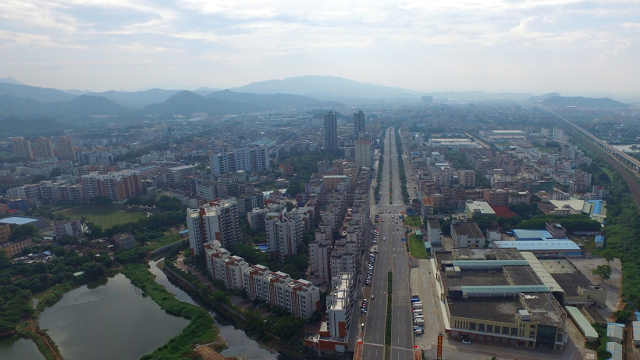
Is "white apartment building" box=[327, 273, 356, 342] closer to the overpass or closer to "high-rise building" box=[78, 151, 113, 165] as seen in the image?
the overpass

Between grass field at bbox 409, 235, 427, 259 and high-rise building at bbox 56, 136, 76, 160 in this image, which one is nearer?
grass field at bbox 409, 235, 427, 259

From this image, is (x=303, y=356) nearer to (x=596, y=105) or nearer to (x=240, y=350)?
(x=240, y=350)

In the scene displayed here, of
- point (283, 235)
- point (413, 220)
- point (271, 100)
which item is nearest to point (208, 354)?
point (283, 235)

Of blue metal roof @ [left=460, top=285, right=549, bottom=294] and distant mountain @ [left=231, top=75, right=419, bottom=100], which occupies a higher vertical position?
distant mountain @ [left=231, top=75, right=419, bottom=100]

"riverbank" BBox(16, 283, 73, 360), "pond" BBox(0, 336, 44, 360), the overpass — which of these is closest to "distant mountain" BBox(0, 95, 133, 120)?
"riverbank" BBox(16, 283, 73, 360)

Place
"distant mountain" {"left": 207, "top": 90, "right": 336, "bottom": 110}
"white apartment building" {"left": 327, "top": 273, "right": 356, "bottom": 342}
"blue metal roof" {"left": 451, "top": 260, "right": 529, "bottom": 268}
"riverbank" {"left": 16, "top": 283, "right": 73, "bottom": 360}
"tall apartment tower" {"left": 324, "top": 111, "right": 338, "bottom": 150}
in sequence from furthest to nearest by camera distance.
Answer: "distant mountain" {"left": 207, "top": 90, "right": 336, "bottom": 110}
"tall apartment tower" {"left": 324, "top": 111, "right": 338, "bottom": 150}
"blue metal roof" {"left": 451, "top": 260, "right": 529, "bottom": 268}
"riverbank" {"left": 16, "top": 283, "right": 73, "bottom": 360}
"white apartment building" {"left": 327, "top": 273, "right": 356, "bottom": 342}

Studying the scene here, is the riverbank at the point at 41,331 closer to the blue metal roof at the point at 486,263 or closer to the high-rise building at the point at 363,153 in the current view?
the blue metal roof at the point at 486,263

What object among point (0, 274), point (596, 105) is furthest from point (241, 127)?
point (596, 105)
